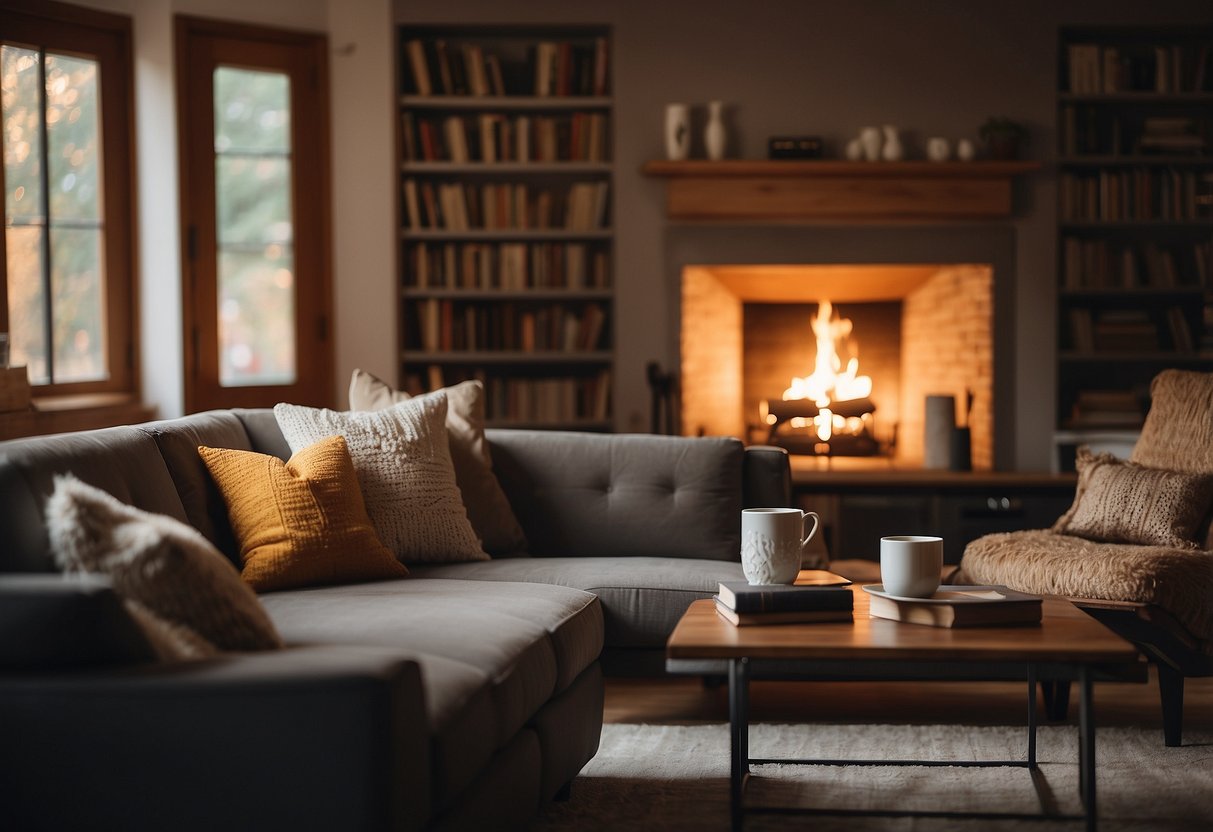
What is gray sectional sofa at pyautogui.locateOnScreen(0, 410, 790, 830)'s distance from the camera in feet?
5.51

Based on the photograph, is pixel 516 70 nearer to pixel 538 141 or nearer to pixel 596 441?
pixel 538 141

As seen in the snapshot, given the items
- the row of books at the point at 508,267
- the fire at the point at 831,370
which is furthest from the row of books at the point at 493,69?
the fire at the point at 831,370

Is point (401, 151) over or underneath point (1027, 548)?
over

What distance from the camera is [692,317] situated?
5613 mm

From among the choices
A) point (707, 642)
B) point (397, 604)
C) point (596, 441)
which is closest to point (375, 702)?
point (707, 642)

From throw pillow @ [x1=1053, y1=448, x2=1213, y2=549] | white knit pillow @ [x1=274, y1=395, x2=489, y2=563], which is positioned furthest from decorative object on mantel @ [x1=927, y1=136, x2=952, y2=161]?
white knit pillow @ [x1=274, y1=395, x2=489, y2=563]

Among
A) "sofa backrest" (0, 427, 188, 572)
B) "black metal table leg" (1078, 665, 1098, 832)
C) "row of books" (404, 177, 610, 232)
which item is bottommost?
"black metal table leg" (1078, 665, 1098, 832)

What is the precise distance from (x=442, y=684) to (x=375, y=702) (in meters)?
0.34

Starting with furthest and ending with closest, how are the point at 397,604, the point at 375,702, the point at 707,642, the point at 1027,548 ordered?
the point at 1027,548
the point at 397,604
the point at 707,642
the point at 375,702

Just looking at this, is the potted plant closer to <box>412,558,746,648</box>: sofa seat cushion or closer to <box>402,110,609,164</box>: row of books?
<box>402,110,609,164</box>: row of books

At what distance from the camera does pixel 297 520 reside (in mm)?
2789

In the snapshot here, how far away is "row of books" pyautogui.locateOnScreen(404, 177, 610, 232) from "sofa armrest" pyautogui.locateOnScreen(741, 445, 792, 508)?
2.17 meters

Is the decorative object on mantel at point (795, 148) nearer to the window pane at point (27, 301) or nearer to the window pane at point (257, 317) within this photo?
the window pane at point (257, 317)

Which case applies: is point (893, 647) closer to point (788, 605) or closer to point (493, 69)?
point (788, 605)
